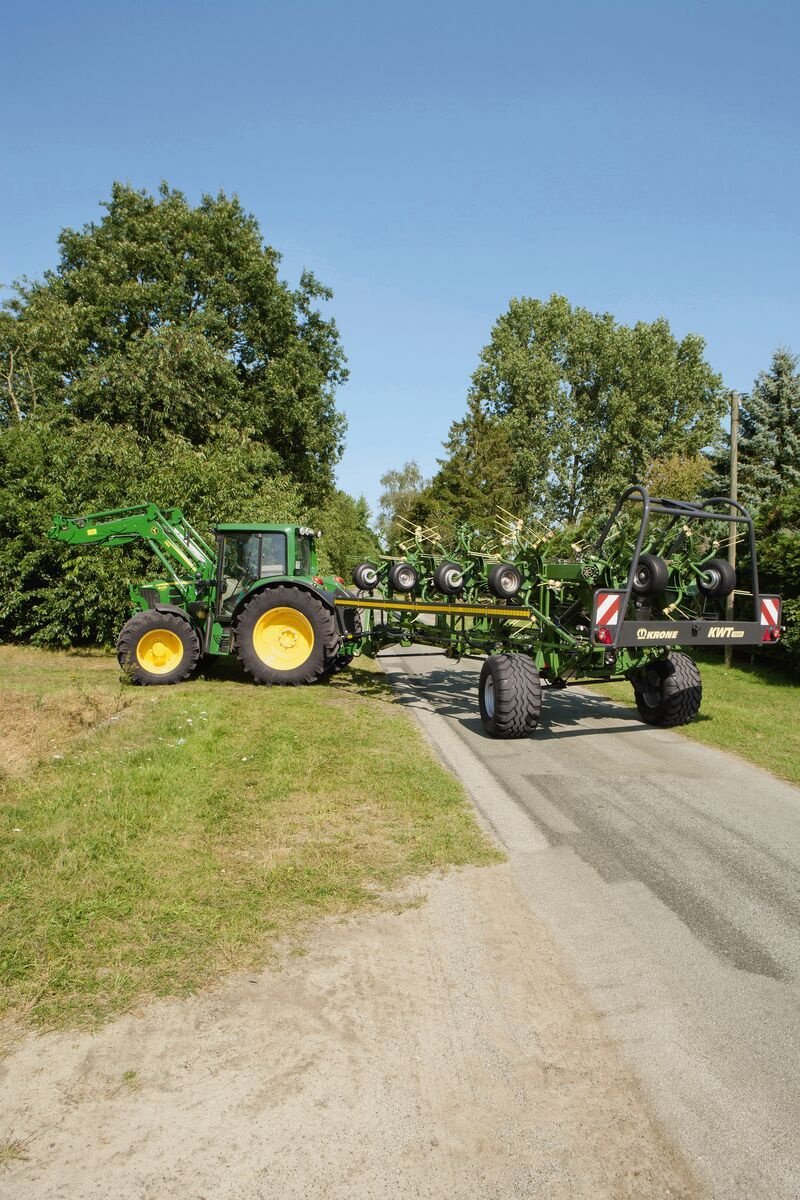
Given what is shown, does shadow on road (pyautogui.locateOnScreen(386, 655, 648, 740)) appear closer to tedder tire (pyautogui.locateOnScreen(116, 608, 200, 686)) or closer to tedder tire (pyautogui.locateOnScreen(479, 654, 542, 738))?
tedder tire (pyautogui.locateOnScreen(479, 654, 542, 738))

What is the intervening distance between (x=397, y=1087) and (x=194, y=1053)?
80 centimetres

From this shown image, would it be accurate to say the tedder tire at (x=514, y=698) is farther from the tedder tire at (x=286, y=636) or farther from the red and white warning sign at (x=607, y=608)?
the tedder tire at (x=286, y=636)

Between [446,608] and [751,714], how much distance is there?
4428 millimetres

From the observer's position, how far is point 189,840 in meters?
5.14

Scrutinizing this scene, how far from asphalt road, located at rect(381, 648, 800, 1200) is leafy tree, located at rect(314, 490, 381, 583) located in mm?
6142

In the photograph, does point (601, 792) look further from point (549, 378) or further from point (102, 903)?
point (549, 378)

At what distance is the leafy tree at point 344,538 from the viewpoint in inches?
684

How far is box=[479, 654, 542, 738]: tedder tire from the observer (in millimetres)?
8516

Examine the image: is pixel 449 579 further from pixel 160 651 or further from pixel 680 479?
pixel 680 479

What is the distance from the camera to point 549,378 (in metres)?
46.5

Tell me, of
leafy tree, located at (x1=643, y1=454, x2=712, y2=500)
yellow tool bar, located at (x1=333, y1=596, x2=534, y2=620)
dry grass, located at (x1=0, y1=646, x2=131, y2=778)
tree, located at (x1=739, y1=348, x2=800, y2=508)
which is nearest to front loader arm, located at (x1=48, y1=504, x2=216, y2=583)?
dry grass, located at (x1=0, y1=646, x2=131, y2=778)

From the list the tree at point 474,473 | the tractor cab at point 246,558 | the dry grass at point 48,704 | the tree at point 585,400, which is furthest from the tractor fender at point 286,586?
the tree at point 585,400

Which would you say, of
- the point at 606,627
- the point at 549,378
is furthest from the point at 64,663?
the point at 549,378

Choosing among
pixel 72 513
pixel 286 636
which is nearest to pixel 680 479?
pixel 72 513
